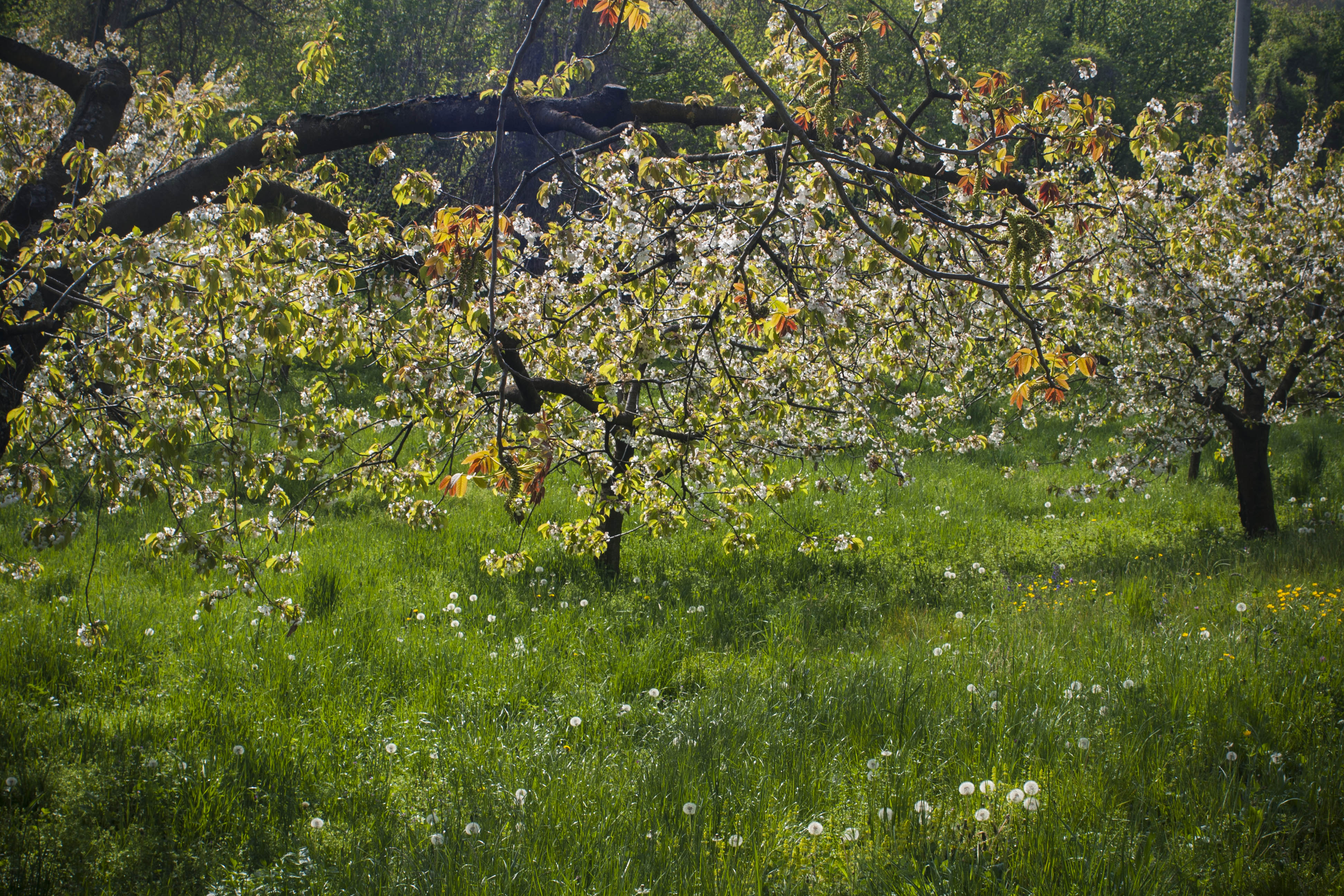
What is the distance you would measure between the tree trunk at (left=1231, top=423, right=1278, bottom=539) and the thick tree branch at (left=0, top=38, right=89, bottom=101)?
9877 mm

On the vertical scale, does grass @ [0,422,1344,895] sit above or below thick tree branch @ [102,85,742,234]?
below

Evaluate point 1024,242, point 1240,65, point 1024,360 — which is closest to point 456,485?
point 1024,242

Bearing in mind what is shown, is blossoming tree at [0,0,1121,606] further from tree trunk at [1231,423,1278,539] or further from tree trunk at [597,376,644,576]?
tree trunk at [1231,423,1278,539]

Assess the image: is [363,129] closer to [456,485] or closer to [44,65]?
[44,65]

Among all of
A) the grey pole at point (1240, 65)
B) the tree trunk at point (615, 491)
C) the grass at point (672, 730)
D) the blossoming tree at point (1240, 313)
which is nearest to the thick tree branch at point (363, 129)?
the tree trunk at point (615, 491)

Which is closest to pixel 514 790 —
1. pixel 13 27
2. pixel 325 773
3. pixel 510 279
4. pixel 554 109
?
pixel 325 773

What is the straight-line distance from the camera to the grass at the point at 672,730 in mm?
2875

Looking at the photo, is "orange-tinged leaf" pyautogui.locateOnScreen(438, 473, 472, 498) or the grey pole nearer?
"orange-tinged leaf" pyautogui.locateOnScreen(438, 473, 472, 498)

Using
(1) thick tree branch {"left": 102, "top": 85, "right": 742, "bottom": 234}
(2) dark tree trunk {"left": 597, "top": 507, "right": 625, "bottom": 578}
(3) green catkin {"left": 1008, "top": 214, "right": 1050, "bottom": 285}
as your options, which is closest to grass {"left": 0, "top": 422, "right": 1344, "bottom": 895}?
(2) dark tree trunk {"left": 597, "top": 507, "right": 625, "bottom": 578}

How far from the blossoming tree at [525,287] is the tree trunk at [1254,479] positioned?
4444 mm

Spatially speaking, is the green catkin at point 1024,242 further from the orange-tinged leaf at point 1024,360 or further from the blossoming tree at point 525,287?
the orange-tinged leaf at point 1024,360

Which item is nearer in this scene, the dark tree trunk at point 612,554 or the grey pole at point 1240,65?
the dark tree trunk at point 612,554

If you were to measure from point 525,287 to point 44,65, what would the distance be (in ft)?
9.16

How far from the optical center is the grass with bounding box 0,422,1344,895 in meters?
2.88
